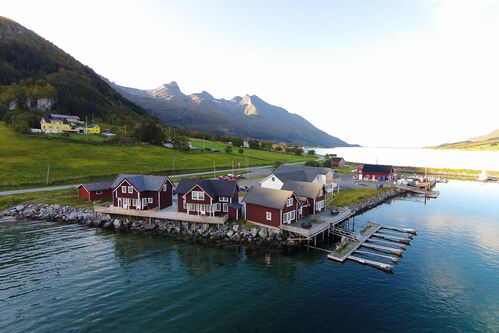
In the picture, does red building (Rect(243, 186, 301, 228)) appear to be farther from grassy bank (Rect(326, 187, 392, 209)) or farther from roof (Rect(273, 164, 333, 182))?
grassy bank (Rect(326, 187, 392, 209))

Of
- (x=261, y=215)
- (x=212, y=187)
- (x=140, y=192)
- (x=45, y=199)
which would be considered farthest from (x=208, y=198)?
(x=45, y=199)

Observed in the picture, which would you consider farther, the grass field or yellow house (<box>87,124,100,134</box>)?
yellow house (<box>87,124,100,134</box>)

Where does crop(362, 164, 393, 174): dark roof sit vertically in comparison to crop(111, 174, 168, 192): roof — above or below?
above

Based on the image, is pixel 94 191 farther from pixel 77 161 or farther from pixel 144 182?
pixel 77 161

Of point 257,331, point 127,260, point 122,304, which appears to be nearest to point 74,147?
point 127,260

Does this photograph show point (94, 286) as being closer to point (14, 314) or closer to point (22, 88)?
point (14, 314)

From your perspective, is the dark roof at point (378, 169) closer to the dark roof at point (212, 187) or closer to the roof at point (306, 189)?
the roof at point (306, 189)

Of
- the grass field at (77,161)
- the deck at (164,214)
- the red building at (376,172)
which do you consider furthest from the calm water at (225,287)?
the red building at (376,172)

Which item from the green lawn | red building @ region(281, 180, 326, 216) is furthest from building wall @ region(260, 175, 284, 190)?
the green lawn
